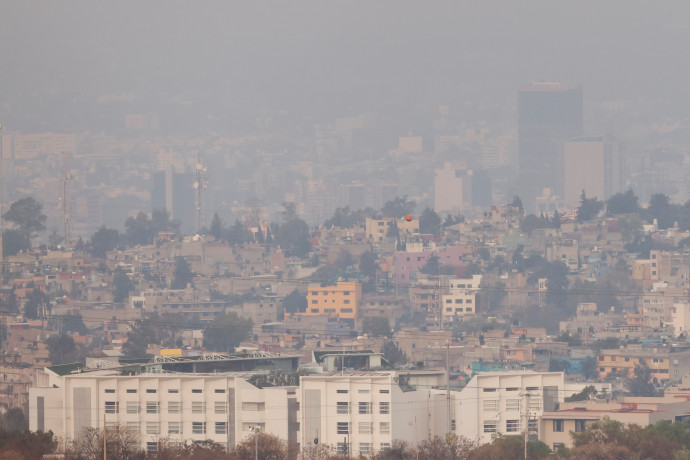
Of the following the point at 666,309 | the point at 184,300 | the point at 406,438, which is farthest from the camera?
the point at 184,300

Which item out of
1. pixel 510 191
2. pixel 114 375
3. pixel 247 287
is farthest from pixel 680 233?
pixel 114 375

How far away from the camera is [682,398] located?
51.5m

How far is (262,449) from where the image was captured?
39.5 metres

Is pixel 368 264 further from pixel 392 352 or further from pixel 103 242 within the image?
pixel 392 352

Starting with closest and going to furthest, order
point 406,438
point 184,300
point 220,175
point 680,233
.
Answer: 1. point 406,438
2. point 184,300
3. point 680,233
4. point 220,175

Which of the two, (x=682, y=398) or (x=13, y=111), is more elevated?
(x=13, y=111)

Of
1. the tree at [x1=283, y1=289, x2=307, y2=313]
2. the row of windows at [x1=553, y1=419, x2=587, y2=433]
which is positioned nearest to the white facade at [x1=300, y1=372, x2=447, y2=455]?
the row of windows at [x1=553, y1=419, x2=587, y2=433]

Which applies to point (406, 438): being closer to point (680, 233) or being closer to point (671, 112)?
point (680, 233)

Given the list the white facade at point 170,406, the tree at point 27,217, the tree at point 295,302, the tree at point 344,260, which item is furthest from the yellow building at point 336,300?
the white facade at point 170,406

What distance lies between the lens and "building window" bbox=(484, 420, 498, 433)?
46.3 m

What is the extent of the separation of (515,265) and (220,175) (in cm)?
6595

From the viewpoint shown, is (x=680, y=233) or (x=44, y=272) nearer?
(x=44, y=272)

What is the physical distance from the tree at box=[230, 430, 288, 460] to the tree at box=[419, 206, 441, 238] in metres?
94.5

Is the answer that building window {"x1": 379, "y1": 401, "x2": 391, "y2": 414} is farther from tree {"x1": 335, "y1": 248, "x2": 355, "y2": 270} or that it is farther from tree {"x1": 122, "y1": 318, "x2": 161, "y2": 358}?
tree {"x1": 335, "y1": 248, "x2": 355, "y2": 270}
